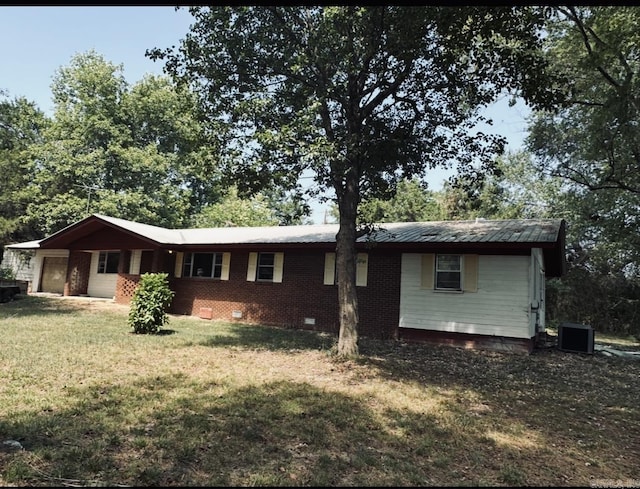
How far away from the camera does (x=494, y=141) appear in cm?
950

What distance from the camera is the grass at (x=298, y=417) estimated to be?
3568 mm

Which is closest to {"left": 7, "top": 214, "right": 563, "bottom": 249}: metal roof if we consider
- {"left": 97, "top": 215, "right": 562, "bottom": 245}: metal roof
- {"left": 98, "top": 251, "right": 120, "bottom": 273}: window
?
{"left": 97, "top": 215, "right": 562, "bottom": 245}: metal roof

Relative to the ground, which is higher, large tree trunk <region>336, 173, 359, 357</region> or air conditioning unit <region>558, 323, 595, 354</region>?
large tree trunk <region>336, 173, 359, 357</region>

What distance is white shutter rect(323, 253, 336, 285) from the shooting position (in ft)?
44.0

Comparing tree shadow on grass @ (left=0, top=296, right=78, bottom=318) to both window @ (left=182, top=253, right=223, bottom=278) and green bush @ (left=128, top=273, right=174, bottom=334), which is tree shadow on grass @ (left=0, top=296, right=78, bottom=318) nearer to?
window @ (left=182, top=253, right=223, bottom=278)

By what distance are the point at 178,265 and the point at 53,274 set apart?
1108 centimetres

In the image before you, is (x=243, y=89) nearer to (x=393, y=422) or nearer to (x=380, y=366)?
(x=380, y=366)

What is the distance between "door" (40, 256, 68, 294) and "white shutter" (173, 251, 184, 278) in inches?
398

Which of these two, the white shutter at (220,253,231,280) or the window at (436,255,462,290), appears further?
the white shutter at (220,253,231,280)

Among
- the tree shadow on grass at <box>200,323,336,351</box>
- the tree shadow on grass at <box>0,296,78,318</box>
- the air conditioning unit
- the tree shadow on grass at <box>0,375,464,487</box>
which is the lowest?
the tree shadow on grass at <box>0,375,464,487</box>

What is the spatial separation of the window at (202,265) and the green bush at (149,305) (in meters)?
4.96

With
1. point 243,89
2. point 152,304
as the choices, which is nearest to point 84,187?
point 152,304

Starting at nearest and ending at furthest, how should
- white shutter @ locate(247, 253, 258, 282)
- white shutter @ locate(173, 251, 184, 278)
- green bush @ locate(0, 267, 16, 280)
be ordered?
white shutter @ locate(247, 253, 258, 282)
white shutter @ locate(173, 251, 184, 278)
green bush @ locate(0, 267, 16, 280)

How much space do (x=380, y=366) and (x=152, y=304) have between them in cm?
616
